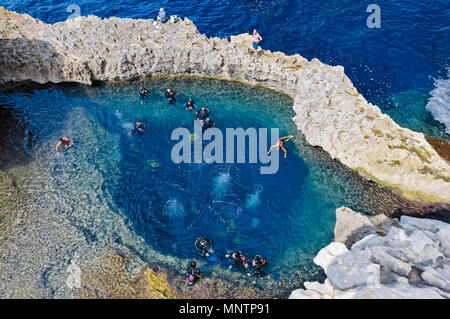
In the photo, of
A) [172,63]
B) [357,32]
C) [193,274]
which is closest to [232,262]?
[193,274]

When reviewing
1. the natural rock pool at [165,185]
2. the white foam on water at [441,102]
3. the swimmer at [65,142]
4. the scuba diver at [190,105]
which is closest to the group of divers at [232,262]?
the natural rock pool at [165,185]

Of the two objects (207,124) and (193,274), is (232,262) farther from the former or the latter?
(207,124)

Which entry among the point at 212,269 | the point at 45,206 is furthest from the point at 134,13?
the point at 212,269

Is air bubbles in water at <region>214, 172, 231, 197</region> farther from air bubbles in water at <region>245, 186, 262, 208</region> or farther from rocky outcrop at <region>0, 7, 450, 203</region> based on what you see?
rocky outcrop at <region>0, 7, 450, 203</region>

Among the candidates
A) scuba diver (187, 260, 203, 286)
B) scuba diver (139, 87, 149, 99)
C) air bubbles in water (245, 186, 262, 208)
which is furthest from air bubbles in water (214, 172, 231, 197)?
scuba diver (139, 87, 149, 99)

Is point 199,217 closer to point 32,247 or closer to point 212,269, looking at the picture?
point 212,269
